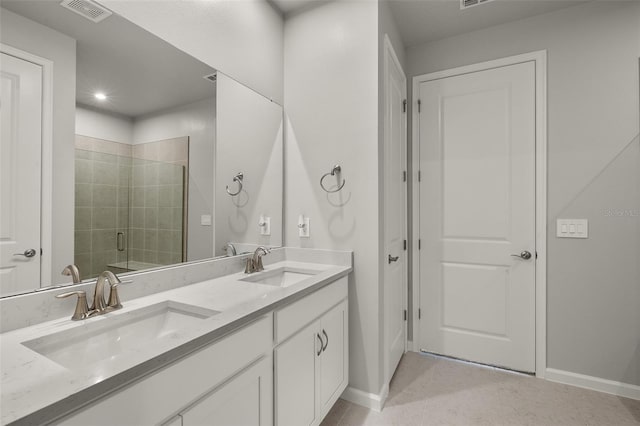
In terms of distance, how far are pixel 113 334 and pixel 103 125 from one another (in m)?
0.78

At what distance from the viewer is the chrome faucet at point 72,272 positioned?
1069 millimetres

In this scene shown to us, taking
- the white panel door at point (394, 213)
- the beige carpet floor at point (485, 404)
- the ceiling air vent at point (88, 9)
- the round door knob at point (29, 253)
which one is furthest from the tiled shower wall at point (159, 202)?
the beige carpet floor at point (485, 404)

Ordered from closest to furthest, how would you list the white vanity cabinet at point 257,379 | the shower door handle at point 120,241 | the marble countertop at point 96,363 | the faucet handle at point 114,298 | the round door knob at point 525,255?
1. the marble countertop at point 96,363
2. the white vanity cabinet at point 257,379
3. the faucet handle at point 114,298
4. the shower door handle at point 120,241
5. the round door knob at point 525,255

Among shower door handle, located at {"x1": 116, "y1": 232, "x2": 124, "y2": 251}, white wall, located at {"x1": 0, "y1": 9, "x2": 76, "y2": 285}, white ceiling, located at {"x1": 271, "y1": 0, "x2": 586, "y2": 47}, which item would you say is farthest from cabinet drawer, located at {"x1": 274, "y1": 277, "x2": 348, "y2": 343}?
white ceiling, located at {"x1": 271, "y1": 0, "x2": 586, "y2": 47}

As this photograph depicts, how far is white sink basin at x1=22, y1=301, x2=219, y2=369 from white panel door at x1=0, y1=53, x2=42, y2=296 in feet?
0.77

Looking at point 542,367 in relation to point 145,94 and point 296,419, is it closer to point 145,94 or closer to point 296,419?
point 296,419

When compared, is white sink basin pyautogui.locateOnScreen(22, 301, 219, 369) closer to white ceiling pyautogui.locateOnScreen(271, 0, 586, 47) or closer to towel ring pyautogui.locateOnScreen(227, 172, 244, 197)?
towel ring pyautogui.locateOnScreen(227, 172, 244, 197)

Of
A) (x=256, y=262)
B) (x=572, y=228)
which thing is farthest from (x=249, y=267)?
(x=572, y=228)

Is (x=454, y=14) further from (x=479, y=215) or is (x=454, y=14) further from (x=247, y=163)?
(x=247, y=163)

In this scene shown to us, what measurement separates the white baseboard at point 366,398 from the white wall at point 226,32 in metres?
2.03

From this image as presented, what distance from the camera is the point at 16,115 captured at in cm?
95

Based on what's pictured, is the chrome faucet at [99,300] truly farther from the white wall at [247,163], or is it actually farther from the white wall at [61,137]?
the white wall at [247,163]

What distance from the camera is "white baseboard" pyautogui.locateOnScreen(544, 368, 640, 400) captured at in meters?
2.03

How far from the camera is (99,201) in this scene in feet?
3.92
